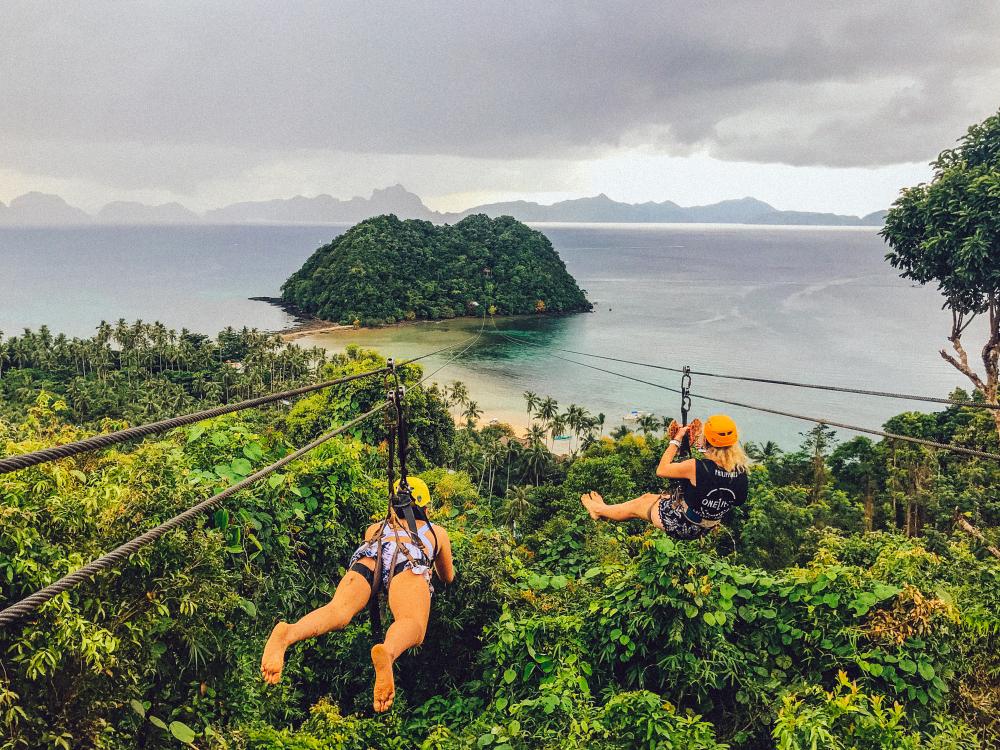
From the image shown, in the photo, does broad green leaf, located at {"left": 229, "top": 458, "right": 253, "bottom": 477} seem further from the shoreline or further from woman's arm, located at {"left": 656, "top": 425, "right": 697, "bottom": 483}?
the shoreline

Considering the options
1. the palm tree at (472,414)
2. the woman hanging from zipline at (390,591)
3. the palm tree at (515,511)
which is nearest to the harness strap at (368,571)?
the woman hanging from zipline at (390,591)

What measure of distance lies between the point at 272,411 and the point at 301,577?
3361 centimetres

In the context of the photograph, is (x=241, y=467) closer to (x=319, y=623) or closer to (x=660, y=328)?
(x=319, y=623)

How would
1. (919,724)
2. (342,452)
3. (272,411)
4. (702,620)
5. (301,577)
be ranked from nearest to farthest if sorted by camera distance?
(919,724) → (702,620) → (301,577) → (342,452) → (272,411)

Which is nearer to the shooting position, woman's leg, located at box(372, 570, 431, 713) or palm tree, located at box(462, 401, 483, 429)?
woman's leg, located at box(372, 570, 431, 713)

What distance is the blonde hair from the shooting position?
4125 millimetres

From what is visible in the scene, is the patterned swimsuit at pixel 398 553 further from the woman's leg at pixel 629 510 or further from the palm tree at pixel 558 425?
the palm tree at pixel 558 425

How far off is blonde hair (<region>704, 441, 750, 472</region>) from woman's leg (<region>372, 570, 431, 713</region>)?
208 centimetres

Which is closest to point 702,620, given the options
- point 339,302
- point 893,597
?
point 893,597

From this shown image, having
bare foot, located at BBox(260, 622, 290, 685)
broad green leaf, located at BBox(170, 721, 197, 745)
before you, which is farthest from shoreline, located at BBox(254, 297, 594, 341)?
bare foot, located at BBox(260, 622, 290, 685)

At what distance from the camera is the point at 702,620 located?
15.0 ft

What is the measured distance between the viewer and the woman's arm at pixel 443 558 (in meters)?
3.73

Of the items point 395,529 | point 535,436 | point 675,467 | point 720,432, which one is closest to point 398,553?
point 395,529

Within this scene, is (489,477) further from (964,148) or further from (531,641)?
(531,641)
